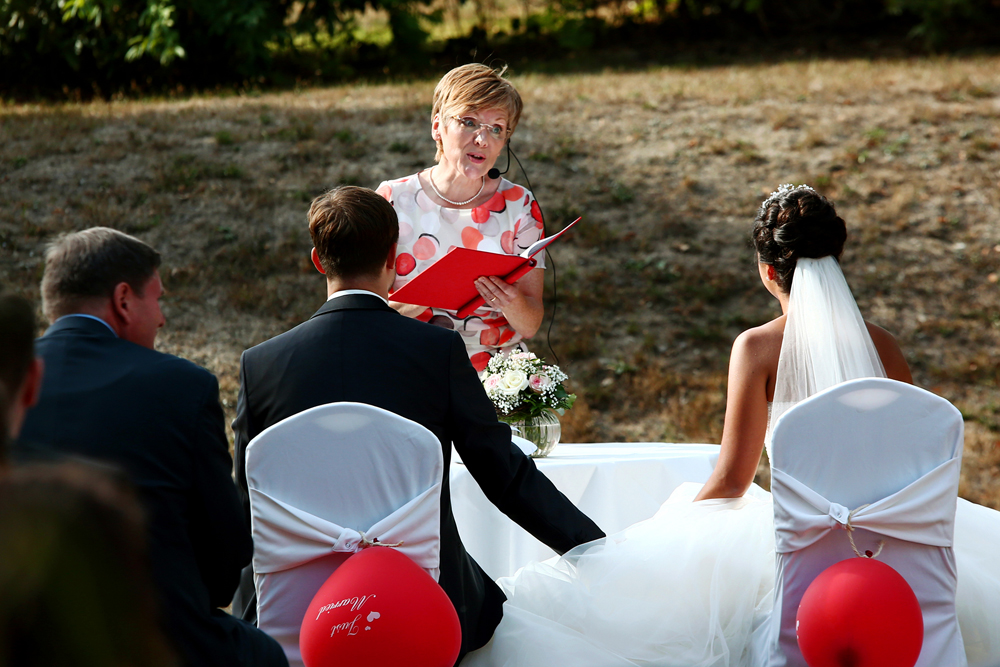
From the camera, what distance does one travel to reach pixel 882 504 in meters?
2.30

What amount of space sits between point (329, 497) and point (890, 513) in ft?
4.84

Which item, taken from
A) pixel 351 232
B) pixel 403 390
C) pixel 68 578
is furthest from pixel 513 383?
pixel 68 578

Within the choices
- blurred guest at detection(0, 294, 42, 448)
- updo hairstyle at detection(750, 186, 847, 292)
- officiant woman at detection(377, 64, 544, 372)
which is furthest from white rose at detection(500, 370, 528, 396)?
blurred guest at detection(0, 294, 42, 448)

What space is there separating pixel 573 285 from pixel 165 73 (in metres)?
8.81

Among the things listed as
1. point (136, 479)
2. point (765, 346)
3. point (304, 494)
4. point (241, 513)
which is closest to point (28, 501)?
point (136, 479)

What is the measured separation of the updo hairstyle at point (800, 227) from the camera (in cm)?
287

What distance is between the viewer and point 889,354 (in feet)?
9.55

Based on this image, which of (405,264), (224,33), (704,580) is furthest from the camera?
(224,33)

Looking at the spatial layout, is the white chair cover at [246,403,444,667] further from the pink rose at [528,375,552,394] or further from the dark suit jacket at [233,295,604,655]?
the pink rose at [528,375,552,394]

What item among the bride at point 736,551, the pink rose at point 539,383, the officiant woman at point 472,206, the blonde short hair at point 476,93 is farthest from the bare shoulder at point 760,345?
the blonde short hair at point 476,93

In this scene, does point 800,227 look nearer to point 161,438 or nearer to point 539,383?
point 539,383

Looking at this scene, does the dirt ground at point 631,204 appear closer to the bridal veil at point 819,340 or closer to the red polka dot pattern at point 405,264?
the red polka dot pattern at point 405,264

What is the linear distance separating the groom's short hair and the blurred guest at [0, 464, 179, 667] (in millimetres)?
1786

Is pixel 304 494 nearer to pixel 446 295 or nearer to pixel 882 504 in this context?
pixel 446 295
